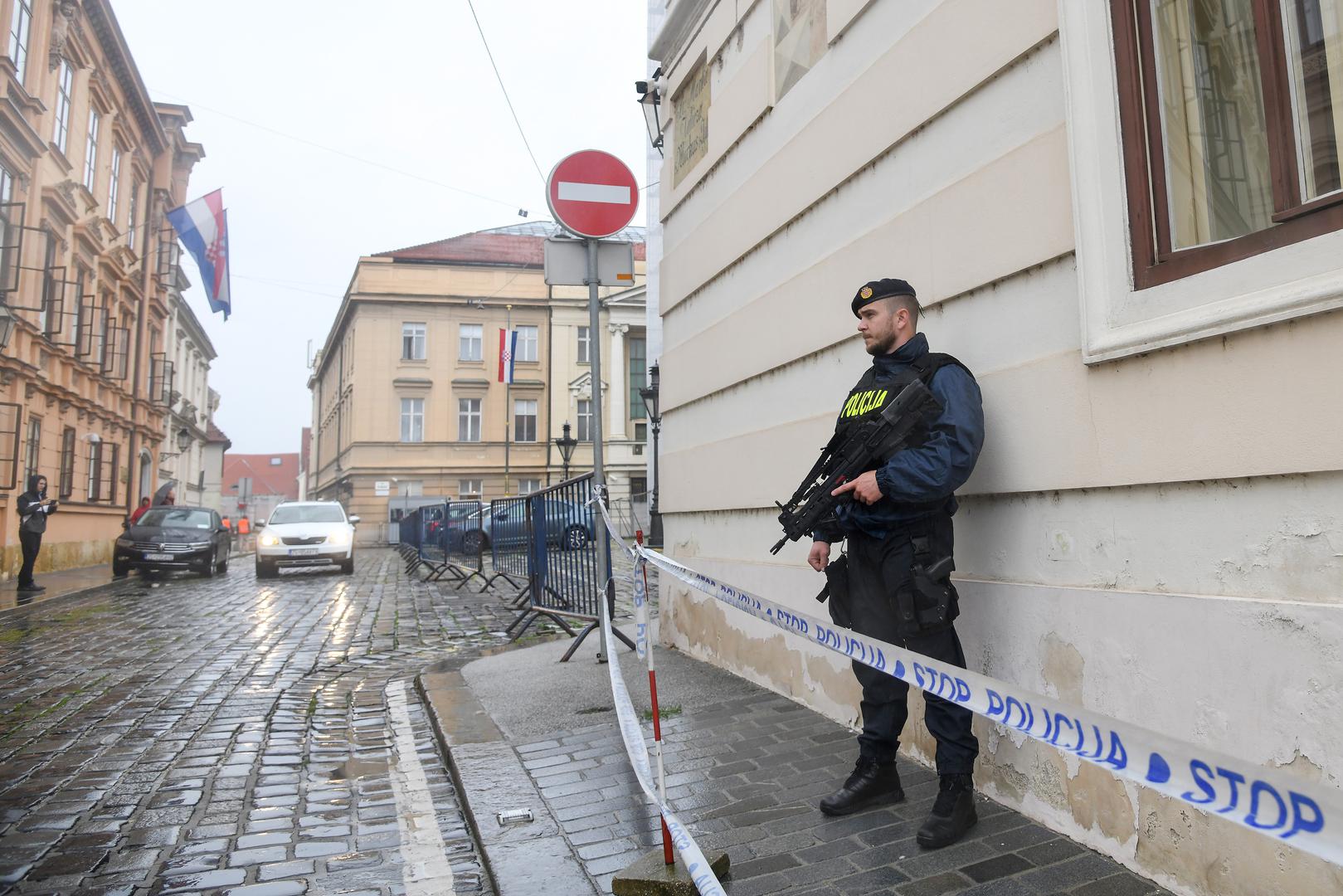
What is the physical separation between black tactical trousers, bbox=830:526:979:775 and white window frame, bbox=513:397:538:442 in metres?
43.9

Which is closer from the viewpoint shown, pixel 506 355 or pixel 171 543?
pixel 171 543

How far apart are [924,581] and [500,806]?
6.36 ft

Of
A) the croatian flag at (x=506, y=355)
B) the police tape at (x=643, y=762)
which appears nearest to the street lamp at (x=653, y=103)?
the police tape at (x=643, y=762)

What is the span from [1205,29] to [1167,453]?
1.35 meters

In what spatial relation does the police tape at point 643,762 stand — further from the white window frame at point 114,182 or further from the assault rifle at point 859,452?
the white window frame at point 114,182

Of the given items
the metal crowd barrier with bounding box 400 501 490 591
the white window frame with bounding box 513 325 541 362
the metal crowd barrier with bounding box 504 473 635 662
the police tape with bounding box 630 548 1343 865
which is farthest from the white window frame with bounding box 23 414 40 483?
the white window frame with bounding box 513 325 541 362

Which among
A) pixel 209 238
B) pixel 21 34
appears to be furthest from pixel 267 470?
pixel 21 34

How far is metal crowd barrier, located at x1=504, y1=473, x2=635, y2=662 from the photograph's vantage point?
7.55 meters

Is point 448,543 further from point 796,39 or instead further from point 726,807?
point 726,807

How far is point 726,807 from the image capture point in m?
3.58

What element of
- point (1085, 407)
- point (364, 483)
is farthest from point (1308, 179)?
point (364, 483)

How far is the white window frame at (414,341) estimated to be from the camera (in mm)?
46438

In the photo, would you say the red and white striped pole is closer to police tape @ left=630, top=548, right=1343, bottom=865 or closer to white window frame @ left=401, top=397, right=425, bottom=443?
police tape @ left=630, top=548, right=1343, bottom=865

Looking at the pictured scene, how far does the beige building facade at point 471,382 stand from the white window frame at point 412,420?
6 cm
